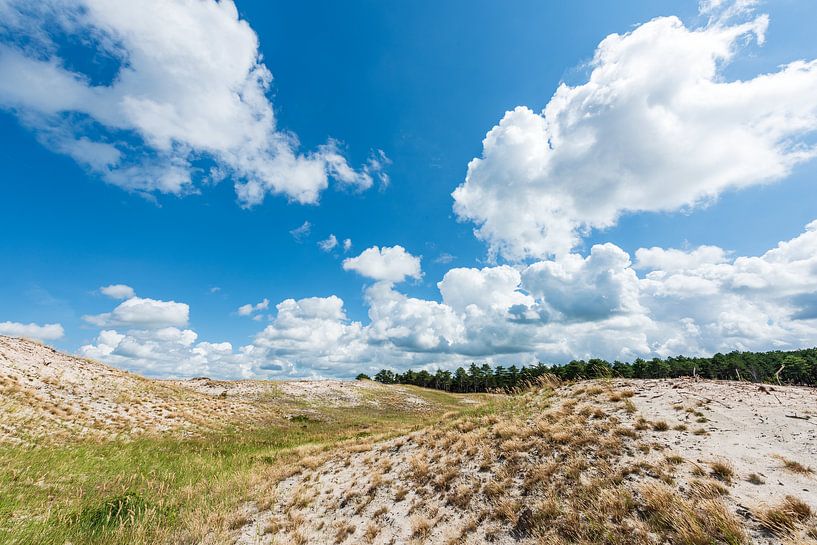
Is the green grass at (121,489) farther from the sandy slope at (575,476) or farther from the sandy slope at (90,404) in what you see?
the sandy slope at (90,404)

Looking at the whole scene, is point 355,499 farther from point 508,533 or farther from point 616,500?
point 616,500

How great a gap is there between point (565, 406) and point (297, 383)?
7230 cm

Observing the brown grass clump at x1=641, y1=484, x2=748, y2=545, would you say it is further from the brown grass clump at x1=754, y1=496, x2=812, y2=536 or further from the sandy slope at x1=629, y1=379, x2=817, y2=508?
the sandy slope at x1=629, y1=379, x2=817, y2=508

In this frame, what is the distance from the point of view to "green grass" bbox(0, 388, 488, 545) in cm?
897

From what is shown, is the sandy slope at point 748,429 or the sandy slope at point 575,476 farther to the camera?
the sandy slope at point 575,476

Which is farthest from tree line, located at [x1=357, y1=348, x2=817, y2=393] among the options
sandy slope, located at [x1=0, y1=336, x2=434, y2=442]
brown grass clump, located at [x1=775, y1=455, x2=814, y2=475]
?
brown grass clump, located at [x1=775, y1=455, x2=814, y2=475]

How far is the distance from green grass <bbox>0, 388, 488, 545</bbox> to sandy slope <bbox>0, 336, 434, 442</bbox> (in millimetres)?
4106

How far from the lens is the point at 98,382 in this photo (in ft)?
118

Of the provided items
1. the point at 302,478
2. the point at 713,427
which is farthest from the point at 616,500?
the point at 302,478

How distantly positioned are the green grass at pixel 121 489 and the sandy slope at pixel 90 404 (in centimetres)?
411

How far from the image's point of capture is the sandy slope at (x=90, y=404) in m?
22.1

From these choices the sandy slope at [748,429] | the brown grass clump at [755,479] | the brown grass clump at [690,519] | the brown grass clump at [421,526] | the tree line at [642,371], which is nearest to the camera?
the brown grass clump at [690,519]

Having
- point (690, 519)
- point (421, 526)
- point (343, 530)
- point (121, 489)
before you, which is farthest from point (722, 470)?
point (121, 489)

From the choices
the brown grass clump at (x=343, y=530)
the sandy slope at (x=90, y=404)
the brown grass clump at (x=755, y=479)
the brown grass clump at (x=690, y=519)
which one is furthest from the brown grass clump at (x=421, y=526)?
the sandy slope at (x=90, y=404)
